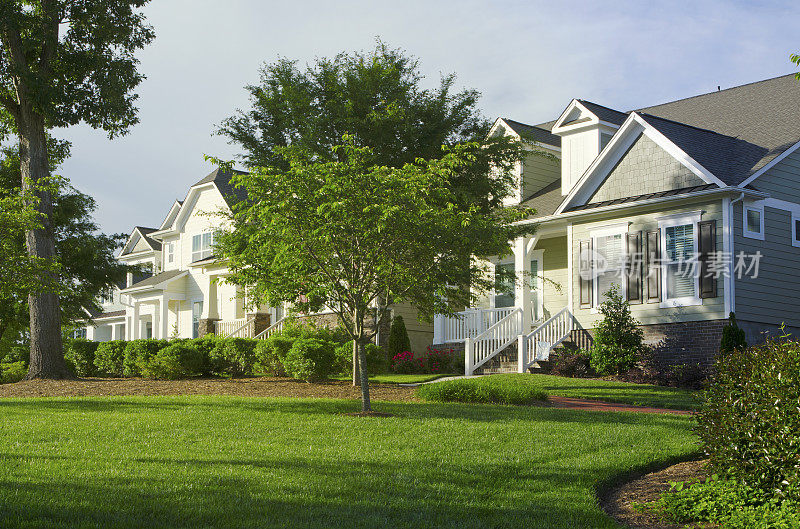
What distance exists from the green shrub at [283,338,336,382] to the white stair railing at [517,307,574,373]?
471 centimetres

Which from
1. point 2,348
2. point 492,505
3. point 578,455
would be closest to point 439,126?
point 578,455

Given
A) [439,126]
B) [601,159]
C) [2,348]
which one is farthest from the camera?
[2,348]

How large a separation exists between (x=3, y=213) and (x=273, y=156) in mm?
7714

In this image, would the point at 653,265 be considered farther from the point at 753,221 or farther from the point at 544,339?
the point at 544,339

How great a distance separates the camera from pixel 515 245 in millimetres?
22047

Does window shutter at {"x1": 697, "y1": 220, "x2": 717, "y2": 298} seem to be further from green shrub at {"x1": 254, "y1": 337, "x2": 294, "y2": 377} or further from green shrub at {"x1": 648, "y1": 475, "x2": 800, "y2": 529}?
green shrub at {"x1": 648, "y1": 475, "x2": 800, "y2": 529}

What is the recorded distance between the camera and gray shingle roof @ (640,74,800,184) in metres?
19.4

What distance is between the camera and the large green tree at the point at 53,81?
18094mm

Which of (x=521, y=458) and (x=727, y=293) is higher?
(x=727, y=293)

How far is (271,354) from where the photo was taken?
771 inches

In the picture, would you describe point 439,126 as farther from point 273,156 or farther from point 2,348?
point 2,348

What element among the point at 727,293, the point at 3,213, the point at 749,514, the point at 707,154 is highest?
the point at 707,154

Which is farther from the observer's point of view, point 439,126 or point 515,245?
point 515,245

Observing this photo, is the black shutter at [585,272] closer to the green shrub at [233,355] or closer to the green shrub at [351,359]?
the green shrub at [351,359]
